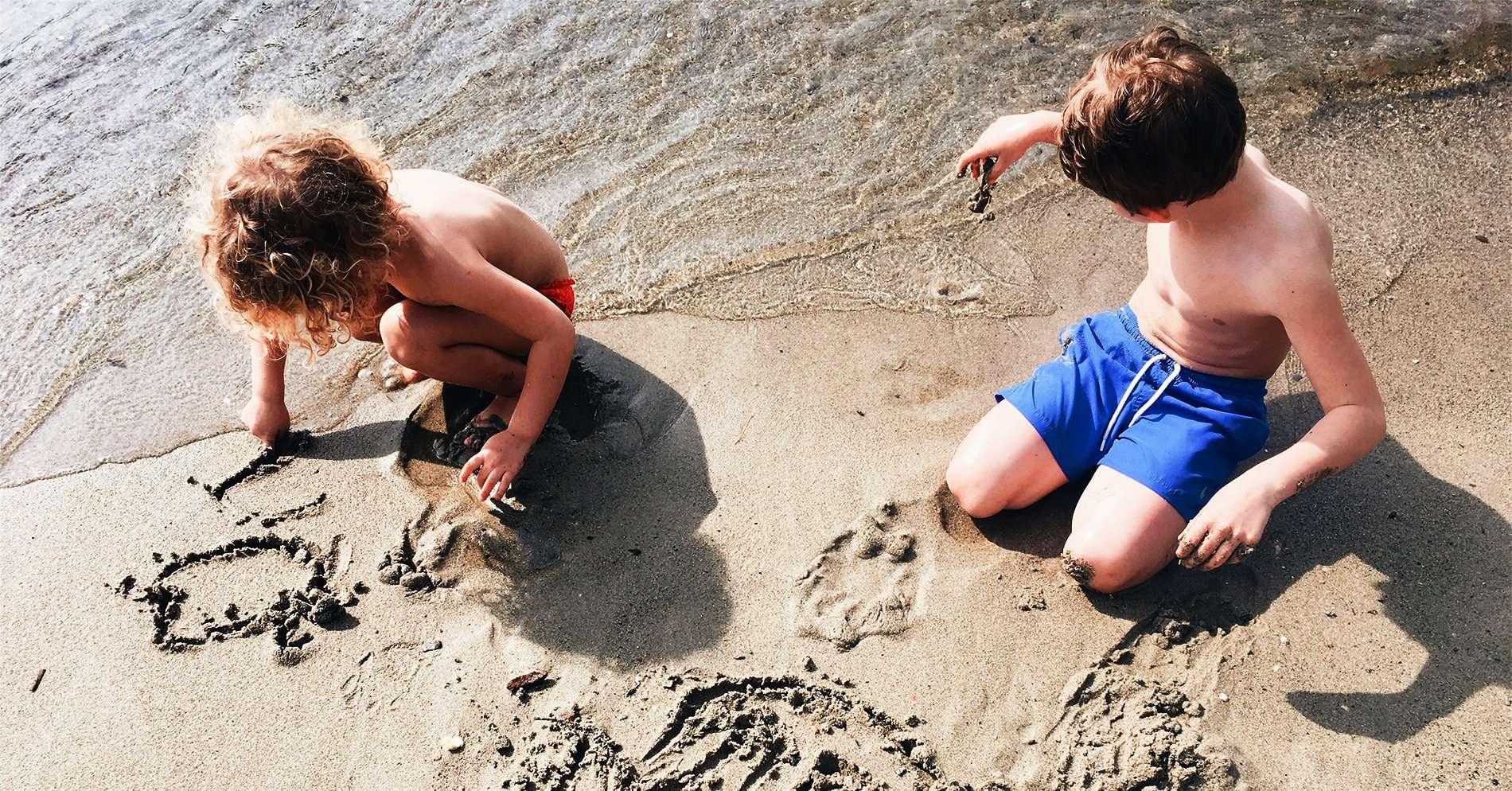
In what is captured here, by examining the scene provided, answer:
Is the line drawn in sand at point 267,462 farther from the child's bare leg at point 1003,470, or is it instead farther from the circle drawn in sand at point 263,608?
the child's bare leg at point 1003,470

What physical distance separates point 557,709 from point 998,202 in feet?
7.18

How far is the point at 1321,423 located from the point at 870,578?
1.00 metres

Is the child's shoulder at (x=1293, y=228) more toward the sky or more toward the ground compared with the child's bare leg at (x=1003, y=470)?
more toward the sky

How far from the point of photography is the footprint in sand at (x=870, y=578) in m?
2.34

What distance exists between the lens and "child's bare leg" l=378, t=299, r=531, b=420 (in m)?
2.72

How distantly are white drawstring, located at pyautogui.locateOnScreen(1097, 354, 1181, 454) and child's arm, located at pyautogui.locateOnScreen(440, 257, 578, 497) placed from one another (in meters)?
1.34

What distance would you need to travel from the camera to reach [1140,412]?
253 cm

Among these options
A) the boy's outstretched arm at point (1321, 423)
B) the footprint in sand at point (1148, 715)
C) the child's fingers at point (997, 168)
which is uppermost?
the child's fingers at point (997, 168)

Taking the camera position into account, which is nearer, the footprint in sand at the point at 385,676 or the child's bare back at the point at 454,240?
the footprint in sand at the point at 385,676

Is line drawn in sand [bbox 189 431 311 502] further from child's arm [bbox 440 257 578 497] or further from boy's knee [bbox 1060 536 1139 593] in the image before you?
boy's knee [bbox 1060 536 1139 593]

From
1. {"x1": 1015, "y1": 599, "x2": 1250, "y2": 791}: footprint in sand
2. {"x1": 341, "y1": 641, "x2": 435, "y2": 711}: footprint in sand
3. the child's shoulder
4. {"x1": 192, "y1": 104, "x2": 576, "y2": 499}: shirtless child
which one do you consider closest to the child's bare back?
{"x1": 192, "y1": 104, "x2": 576, "y2": 499}: shirtless child

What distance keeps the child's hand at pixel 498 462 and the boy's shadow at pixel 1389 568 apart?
114 cm

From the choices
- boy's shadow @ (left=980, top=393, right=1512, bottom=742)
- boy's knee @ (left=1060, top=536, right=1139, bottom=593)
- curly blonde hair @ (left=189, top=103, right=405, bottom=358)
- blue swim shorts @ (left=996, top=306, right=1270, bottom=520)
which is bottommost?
boy's shadow @ (left=980, top=393, right=1512, bottom=742)

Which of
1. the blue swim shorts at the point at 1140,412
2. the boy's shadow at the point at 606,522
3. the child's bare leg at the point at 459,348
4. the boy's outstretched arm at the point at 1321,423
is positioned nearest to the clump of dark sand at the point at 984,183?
the blue swim shorts at the point at 1140,412
